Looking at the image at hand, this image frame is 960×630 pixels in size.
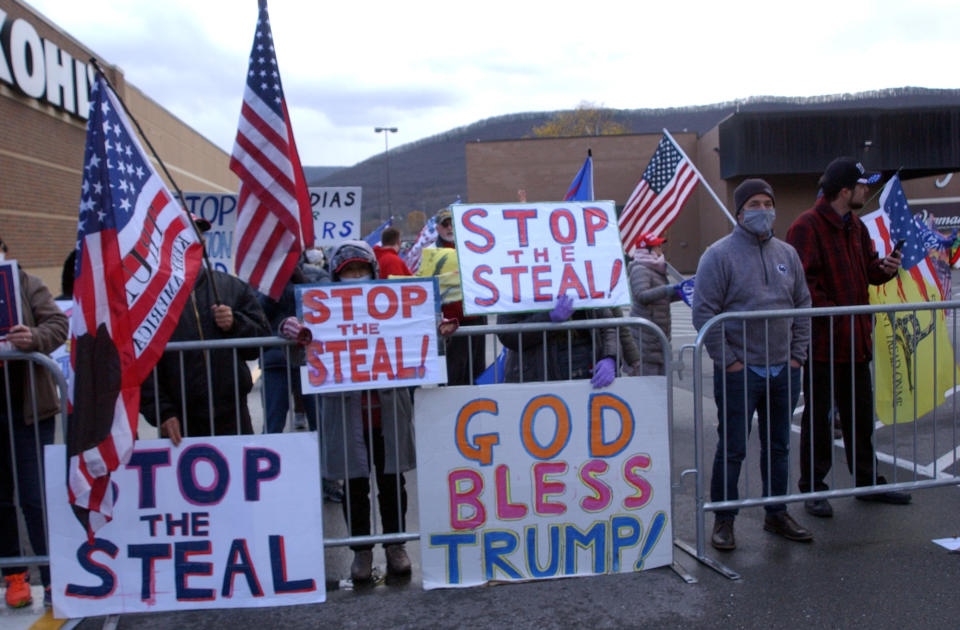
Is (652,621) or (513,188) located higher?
(513,188)

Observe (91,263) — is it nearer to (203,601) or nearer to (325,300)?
(325,300)

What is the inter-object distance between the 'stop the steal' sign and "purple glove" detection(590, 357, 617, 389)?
1.09 ft

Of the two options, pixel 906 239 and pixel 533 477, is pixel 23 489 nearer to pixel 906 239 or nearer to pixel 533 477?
pixel 533 477

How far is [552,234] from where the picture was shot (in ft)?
13.7

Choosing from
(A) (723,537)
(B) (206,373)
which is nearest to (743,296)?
(A) (723,537)

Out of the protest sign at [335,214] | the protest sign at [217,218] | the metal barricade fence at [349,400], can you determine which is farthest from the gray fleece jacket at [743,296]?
the protest sign at [335,214]

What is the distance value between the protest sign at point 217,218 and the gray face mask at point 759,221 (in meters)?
5.23

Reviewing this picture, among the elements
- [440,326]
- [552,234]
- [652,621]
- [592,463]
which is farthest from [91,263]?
[652,621]

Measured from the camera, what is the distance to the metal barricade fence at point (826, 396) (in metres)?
4.38

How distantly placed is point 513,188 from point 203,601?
40.3m

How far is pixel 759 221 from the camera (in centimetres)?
443

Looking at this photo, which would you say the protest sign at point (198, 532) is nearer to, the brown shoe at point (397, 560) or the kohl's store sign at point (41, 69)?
the brown shoe at point (397, 560)

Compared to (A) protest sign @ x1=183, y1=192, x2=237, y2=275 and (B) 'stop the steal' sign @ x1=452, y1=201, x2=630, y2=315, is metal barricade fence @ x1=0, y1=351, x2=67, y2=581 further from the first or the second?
(A) protest sign @ x1=183, y1=192, x2=237, y2=275

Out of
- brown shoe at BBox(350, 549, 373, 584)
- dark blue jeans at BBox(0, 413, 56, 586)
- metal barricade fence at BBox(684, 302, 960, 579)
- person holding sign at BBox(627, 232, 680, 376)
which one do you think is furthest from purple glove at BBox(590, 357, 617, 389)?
person holding sign at BBox(627, 232, 680, 376)
